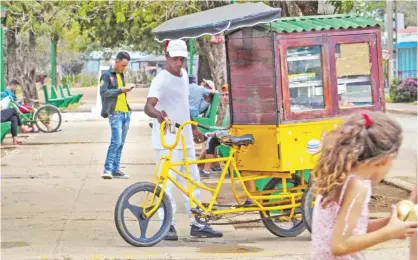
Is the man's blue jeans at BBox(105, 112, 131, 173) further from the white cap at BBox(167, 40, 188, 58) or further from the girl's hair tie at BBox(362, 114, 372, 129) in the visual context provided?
the girl's hair tie at BBox(362, 114, 372, 129)

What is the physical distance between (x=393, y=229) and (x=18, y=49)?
31666 mm

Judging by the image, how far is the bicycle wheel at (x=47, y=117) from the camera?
24.4 m

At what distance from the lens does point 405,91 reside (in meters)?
40.6

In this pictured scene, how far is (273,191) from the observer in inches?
368

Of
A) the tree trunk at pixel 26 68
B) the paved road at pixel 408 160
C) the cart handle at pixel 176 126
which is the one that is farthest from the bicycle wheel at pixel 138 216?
the tree trunk at pixel 26 68

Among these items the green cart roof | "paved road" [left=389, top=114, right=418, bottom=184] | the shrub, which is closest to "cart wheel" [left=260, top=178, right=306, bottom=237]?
Result: "paved road" [left=389, top=114, right=418, bottom=184]

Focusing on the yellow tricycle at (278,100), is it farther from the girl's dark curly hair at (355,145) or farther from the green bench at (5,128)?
the green bench at (5,128)

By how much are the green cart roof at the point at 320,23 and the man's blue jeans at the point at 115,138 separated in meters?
4.86

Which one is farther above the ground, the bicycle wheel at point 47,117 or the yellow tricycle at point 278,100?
the yellow tricycle at point 278,100

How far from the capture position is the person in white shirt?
9.11 metres

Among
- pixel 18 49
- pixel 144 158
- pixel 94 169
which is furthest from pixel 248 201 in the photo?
pixel 18 49

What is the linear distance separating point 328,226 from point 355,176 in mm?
241

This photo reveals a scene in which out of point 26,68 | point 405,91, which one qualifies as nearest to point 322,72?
point 26,68

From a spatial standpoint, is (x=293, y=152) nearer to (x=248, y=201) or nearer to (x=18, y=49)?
(x=248, y=201)
